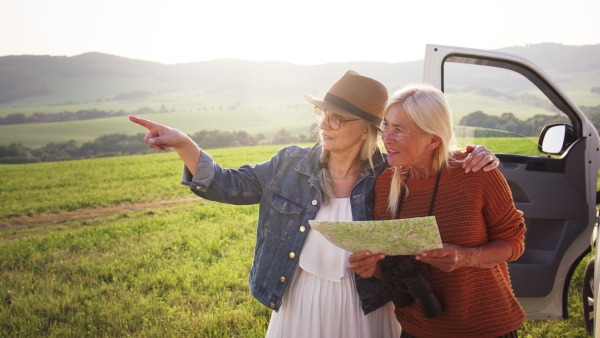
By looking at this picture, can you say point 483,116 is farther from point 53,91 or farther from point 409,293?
point 53,91

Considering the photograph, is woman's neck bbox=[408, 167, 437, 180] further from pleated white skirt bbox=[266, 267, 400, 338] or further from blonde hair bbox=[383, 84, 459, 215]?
pleated white skirt bbox=[266, 267, 400, 338]

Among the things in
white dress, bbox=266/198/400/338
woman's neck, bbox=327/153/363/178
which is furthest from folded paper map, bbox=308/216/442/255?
woman's neck, bbox=327/153/363/178

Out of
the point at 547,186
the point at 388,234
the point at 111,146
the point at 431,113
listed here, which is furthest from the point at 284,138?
the point at 388,234

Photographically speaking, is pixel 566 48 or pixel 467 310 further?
pixel 566 48

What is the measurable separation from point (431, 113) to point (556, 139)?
2237 mm

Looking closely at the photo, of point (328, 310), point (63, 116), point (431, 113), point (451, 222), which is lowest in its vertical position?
point (63, 116)

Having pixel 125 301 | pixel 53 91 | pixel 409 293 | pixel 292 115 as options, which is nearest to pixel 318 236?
pixel 409 293

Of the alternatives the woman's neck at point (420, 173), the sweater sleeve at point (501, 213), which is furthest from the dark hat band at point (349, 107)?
the sweater sleeve at point (501, 213)

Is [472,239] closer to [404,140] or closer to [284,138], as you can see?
[404,140]

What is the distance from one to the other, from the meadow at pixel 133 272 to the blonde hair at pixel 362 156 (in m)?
1.77

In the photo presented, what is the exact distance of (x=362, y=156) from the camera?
2635mm

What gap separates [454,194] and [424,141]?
0.88ft

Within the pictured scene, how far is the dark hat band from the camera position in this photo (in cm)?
246

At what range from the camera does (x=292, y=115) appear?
56312 mm
